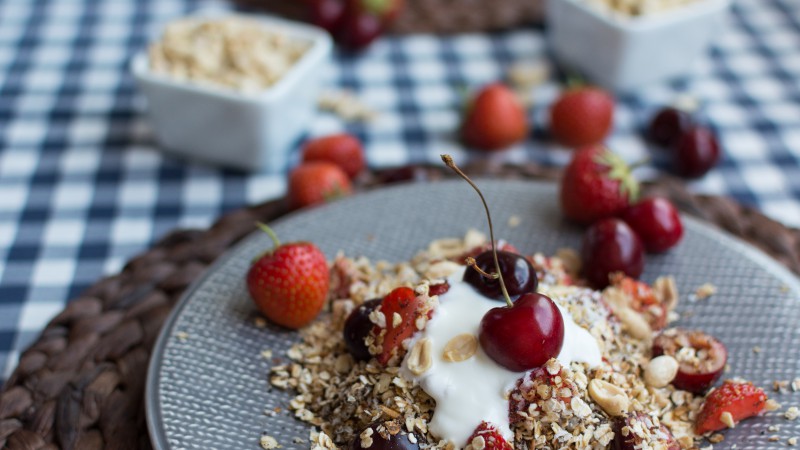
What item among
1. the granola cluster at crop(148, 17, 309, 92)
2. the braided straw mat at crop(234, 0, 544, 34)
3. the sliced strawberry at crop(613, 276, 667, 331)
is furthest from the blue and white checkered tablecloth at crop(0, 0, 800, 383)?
the sliced strawberry at crop(613, 276, 667, 331)

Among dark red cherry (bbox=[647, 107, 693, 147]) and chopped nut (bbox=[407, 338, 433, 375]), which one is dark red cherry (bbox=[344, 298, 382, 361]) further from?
dark red cherry (bbox=[647, 107, 693, 147])

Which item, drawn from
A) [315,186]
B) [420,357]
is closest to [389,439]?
[420,357]

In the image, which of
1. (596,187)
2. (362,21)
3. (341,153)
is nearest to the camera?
(596,187)

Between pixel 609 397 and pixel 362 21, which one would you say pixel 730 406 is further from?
pixel 362 21

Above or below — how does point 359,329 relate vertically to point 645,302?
above

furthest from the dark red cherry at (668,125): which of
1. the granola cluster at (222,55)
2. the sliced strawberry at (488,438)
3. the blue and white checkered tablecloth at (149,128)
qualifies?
the sliced strawberry at (488,438)
